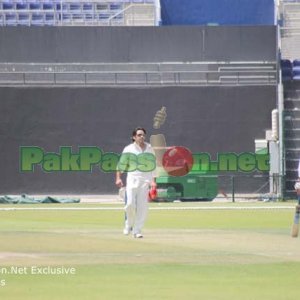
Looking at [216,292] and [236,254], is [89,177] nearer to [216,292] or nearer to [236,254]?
[236,254]

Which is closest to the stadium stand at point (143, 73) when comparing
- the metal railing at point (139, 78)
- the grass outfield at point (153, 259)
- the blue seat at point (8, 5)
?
the metal railing at point (139, 78)

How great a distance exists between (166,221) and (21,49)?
25.1m

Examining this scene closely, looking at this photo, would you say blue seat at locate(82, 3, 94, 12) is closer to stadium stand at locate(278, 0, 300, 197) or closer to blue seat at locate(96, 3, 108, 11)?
blue seat at locate(96, 3, 108, 11)

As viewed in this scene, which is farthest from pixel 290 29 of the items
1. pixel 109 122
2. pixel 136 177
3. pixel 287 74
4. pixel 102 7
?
pixel 136 177

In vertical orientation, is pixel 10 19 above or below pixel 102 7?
below

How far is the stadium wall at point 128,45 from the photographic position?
49812mm

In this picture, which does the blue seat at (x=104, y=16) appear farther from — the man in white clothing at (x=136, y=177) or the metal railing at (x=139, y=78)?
the man in white clothing at (x=136, y=177)

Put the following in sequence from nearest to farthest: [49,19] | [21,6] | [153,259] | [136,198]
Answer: [153,259] → [136,198] → [49,19] → [21,6]

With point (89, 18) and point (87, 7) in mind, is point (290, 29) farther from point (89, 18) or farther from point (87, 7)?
point (87, 7)

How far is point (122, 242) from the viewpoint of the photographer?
19094 mm

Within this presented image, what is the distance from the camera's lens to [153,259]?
51.4ft

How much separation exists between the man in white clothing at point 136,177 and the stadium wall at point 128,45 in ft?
95.0

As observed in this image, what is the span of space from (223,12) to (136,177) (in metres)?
35.2

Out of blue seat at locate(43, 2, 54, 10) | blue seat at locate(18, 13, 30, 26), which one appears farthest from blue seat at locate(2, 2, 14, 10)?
blue seat at locate(43, 2, 54, 10)
